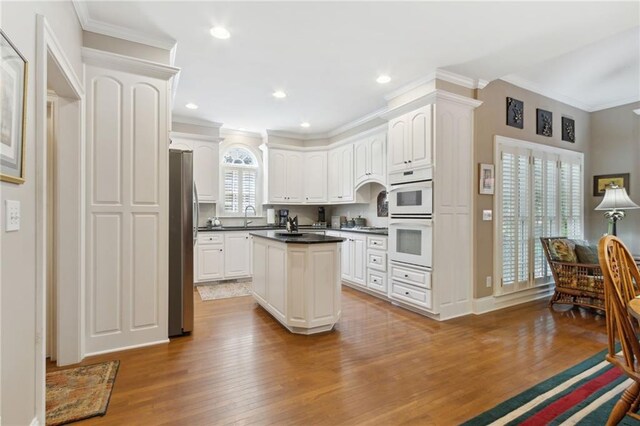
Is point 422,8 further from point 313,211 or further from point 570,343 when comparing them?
point 313,211

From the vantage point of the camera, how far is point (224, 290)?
4965 mm

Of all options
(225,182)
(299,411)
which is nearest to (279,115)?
(225,182)

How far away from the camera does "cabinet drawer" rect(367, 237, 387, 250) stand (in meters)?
4.42

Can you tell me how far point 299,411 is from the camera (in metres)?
1.90

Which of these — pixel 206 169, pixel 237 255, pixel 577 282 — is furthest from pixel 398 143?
pixel 206 169

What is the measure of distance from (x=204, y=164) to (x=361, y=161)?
9.16 ft

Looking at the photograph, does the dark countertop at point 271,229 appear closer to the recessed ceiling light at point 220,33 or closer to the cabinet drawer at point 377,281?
the cabinet drawer at point 377,281

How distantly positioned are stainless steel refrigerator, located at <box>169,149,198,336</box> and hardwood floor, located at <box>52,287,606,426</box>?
240 millimetres

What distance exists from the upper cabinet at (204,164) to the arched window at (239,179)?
48cm

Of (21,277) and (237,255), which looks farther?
(237,255)

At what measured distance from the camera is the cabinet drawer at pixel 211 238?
5.29m

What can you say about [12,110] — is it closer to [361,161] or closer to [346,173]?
[361,161]

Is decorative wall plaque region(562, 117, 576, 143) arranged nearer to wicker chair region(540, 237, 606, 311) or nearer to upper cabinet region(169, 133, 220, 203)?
wicker chair region(540, 237, 606, 311)

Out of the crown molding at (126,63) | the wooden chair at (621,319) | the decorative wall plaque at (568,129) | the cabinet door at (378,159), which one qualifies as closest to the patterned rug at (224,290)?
the cabinet door at (378,159)
